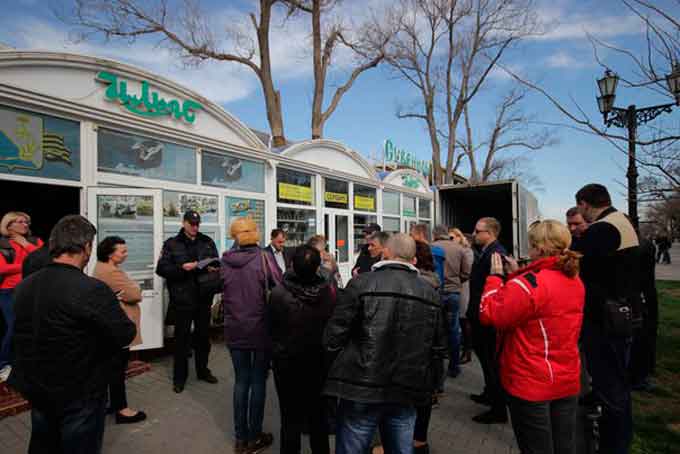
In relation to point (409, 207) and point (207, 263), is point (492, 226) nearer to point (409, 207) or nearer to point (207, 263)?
point (207, 263)

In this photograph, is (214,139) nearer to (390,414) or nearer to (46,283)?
(46,283)

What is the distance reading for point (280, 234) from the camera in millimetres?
5535

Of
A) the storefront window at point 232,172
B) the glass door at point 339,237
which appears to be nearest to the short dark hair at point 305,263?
the storefront window at point 232,172

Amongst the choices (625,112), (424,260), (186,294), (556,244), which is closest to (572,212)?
(625,112)

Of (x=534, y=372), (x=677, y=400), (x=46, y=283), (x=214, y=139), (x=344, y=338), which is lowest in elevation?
(x=677, y=400)

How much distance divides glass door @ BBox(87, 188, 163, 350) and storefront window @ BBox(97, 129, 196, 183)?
441 mm

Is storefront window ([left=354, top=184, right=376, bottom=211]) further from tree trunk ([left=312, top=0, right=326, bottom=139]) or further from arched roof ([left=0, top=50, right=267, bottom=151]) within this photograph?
arched roof ([left=0, top=50, right=267, bottom=151])

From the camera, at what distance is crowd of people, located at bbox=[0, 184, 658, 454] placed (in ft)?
6.55

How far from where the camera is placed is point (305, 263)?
262 centimetres

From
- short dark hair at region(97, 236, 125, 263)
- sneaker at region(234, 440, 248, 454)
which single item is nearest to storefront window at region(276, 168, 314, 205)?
short dark hair at region(97, 236, 125, 263)

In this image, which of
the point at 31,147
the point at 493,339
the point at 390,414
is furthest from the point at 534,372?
the point at 31,147

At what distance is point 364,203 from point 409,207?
10.0 ft

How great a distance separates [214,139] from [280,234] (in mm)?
2375

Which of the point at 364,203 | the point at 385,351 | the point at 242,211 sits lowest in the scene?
the point at 385,351
